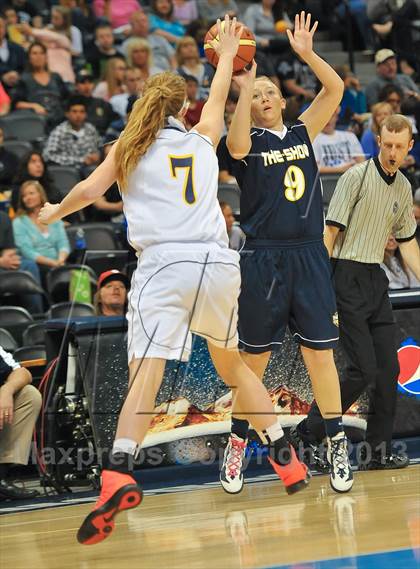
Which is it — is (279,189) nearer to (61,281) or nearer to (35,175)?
(61,281)

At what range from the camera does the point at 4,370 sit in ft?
23.5

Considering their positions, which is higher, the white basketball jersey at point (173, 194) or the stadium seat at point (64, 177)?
the white basketball jersey at point (173, 194)

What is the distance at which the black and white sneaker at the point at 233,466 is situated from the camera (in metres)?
6.21

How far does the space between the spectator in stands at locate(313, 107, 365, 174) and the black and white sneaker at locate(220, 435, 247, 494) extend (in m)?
5.89

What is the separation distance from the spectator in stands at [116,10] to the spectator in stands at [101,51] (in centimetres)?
77

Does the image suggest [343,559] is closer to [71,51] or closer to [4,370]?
[4,370]

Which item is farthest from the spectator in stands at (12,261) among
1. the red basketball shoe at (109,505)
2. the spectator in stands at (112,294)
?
the red basketball shoe at (109,505)

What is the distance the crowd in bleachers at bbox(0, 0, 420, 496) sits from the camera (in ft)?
32.0

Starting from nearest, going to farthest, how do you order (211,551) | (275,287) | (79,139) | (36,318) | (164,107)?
(211,551) < (164,107) < (275,287) < (36,318) < (79,139)

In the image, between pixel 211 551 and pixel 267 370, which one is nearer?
pixel 211 551

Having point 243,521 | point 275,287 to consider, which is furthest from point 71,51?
point 243,521

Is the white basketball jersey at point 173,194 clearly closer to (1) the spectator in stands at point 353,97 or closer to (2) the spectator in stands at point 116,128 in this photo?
(2) the spectator in stands at point 116,128

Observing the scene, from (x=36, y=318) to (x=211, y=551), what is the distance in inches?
180

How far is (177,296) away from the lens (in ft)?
16.7
